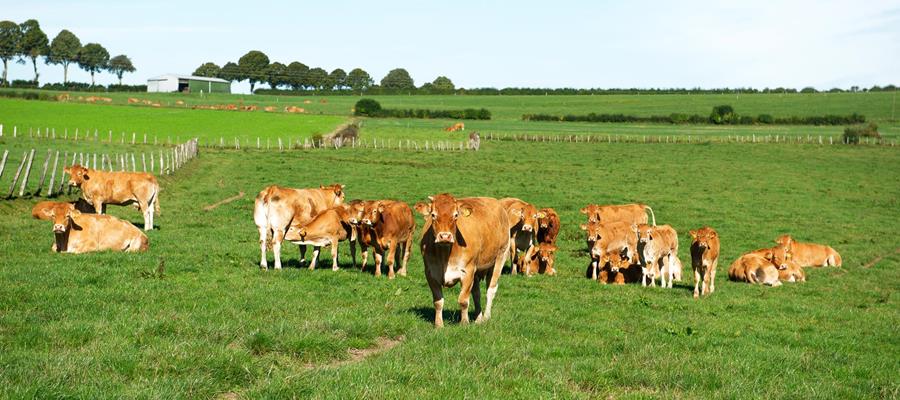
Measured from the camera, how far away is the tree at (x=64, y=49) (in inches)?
6545

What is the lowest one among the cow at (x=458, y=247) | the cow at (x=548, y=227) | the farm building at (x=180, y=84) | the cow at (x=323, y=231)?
the cow at (x=548, y=227)

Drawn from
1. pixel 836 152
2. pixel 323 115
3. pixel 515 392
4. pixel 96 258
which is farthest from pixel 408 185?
pixel 323 115

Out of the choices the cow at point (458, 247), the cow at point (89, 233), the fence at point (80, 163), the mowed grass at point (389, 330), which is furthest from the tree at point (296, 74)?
the cow at point (458, 247)

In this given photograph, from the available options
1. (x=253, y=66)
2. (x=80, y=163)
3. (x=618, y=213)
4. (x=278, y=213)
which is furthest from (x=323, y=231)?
(x=253, y=66)

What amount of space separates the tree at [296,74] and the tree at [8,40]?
5611 cm

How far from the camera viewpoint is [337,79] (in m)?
193

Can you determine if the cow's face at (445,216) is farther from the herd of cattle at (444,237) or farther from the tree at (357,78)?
the tree at (357,78)

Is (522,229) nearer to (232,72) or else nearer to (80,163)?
(80,163)

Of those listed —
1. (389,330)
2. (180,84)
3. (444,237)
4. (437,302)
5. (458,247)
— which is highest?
(180,84)

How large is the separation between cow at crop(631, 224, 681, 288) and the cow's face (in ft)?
31.3

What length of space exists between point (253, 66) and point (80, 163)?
517ft

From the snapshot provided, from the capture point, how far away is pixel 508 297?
15617 mm

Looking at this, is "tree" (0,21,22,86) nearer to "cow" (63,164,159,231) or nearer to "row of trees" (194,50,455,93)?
"row of trees" (194,50,455,93)

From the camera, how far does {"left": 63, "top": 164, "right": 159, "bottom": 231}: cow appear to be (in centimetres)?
2469
